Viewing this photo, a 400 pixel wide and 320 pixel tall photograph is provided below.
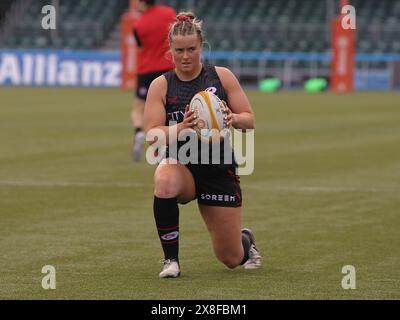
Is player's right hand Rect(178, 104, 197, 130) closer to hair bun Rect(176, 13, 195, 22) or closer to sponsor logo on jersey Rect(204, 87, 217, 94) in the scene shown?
sponsor logo on jersey Rect(204, 87, 217, 94)

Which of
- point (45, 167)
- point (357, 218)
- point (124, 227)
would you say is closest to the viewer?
point (124, 227)

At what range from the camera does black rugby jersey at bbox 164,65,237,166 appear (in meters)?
8.10

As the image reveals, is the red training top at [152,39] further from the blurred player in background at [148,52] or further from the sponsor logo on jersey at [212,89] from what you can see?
the sponsor logo on jersey at [212,89]

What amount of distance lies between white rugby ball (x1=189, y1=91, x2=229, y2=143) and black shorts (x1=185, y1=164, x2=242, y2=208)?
37 centimetres

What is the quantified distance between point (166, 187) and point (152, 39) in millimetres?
8922

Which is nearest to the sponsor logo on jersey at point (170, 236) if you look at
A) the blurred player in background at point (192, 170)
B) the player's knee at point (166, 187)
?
the blurred player in background at point (192, 170)

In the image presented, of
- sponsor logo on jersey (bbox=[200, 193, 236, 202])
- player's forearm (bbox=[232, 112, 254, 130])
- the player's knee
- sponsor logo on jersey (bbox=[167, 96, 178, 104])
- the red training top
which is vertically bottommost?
sponsor logo on jersey (bbox=[200, 193, 236, 202])

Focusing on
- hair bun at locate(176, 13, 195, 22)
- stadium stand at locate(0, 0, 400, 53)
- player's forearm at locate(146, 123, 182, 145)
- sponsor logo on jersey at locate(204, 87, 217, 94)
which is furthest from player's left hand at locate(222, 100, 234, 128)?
stadium stand at locate(0, 0, 400, 53)

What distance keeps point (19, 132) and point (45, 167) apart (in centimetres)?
574

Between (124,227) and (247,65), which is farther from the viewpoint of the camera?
(247,65)

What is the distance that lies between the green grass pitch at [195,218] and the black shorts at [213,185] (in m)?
0.48

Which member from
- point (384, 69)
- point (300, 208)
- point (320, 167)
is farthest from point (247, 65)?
point (300, 208)
